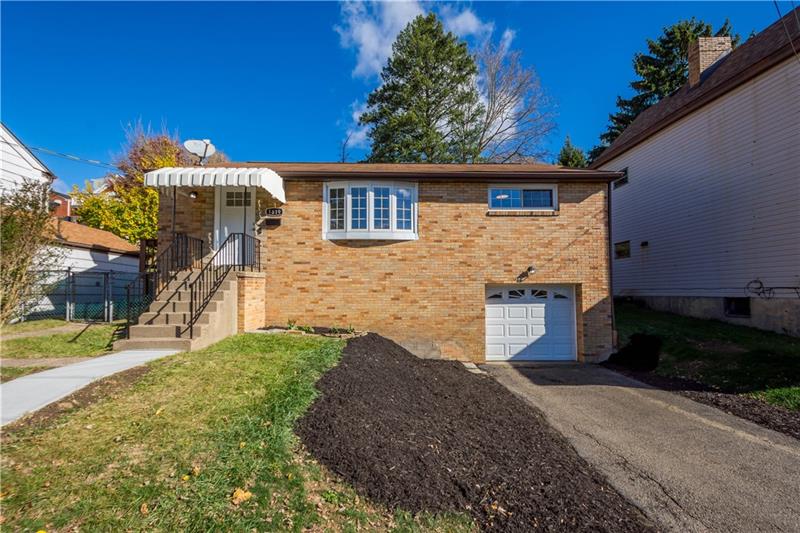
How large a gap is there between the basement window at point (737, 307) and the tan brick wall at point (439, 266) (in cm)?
418

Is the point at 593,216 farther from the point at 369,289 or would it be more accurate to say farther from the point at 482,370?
the point at 369,289

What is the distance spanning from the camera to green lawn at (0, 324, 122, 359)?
6.88 metres

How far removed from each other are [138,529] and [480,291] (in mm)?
8595

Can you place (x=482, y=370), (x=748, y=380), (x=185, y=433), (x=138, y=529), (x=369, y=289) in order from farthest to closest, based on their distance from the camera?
(x=369, y=289) < (x=482, y=370) < (x=748, y=380) < (x=185, y=433) < (x=138, y=529)

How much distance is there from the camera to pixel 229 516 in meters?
2.74

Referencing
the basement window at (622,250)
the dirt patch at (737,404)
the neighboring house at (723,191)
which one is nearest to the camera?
the dirt patch at (737,404)

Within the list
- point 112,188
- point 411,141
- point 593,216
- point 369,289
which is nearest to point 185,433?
point 369,289

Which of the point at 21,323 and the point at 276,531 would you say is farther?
the point at 21,323

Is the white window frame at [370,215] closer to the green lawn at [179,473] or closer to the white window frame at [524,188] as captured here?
the white window frame at [524,188]

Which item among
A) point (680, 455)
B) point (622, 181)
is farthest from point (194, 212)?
point (622, 181)

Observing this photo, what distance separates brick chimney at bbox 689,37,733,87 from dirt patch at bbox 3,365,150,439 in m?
18.7

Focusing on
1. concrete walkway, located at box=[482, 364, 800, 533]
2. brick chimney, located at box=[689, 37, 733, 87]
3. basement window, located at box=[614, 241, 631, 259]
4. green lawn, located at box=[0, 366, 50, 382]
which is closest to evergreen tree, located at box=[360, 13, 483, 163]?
basement window, located at box=[614, 241, 631, 259]

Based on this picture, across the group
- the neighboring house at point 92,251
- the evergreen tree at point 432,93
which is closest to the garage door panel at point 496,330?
the neighboring house at point 92,251

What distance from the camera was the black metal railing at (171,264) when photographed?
9141 millimetres
